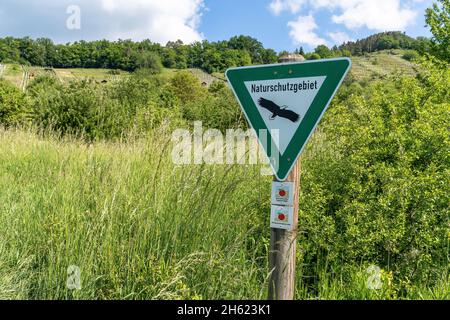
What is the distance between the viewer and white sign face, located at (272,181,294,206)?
2.17 meters

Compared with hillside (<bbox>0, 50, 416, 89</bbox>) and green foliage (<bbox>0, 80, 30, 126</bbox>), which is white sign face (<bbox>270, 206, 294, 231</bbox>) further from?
hillside (<bbox>0, 50, 416, 89</bbox>)

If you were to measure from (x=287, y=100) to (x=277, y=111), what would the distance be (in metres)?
0.08

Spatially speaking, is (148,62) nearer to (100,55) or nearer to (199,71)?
(100,55)

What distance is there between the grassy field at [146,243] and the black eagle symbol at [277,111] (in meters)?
1.05

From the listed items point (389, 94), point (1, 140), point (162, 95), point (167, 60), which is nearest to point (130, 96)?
point (162, 95)

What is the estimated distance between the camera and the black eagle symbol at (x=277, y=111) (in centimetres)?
212

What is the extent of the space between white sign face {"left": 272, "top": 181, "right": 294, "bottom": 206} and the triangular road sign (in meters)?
0.04

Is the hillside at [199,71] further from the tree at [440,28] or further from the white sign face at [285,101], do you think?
the white sign face at [285,101]

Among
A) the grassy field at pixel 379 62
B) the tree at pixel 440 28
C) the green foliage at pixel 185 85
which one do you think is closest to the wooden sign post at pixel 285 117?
the tree at pixel 440 28

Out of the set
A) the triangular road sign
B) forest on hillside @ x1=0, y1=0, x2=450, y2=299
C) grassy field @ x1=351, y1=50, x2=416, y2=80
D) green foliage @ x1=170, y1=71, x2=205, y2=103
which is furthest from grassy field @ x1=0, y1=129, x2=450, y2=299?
grassy field @ x1=351, y1=50, x2=416, y2=80

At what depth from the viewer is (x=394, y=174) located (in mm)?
3479

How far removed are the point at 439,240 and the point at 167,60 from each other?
326 feet

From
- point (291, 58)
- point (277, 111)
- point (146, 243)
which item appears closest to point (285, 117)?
point (277, 111)

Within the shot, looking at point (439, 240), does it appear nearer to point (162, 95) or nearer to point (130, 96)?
point (130, 96)
